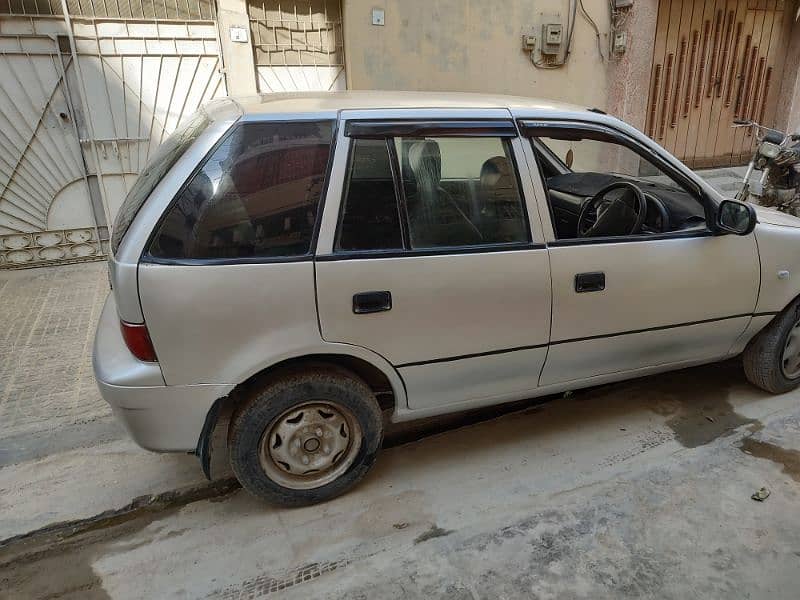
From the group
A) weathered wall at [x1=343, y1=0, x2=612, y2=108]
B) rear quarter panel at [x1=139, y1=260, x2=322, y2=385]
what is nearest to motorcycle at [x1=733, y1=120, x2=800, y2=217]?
weathered wall at [x1=343, y1=0, x2=612, y2=108]

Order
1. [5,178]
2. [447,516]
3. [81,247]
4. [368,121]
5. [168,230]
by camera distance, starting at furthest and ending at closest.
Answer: [81,247]
[5,178]
[447,516]
[368,121]
[168,230]

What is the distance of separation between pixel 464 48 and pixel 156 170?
5.24 metres

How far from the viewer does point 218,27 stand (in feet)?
19.2

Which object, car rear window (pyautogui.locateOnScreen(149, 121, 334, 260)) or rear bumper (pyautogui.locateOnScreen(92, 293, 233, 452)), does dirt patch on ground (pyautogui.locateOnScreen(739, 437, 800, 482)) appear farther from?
rear bumper (pyautogui.locateOnScreen(92, 293, 233, 452))

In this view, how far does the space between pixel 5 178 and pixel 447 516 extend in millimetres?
5778

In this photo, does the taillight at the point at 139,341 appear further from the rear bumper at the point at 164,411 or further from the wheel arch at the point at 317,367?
the wheel arch at the point at 317,367

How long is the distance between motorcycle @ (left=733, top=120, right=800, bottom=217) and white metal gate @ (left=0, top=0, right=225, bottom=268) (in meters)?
5.97

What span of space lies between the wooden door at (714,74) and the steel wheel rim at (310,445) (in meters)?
7.32

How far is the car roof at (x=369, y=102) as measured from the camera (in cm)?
250

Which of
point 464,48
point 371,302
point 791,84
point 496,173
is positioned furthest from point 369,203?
point 791,84

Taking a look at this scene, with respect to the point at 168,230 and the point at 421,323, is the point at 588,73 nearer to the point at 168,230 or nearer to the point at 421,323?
the point at 421,323

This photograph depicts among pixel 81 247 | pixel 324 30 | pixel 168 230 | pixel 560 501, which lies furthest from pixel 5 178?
pixel 560 501

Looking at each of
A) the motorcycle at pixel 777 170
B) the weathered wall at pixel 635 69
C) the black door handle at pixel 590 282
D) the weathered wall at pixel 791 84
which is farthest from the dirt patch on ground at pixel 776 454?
the weathered wall at pixel 791 84

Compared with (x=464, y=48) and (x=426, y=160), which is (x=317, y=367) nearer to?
(x=426, y=160)
